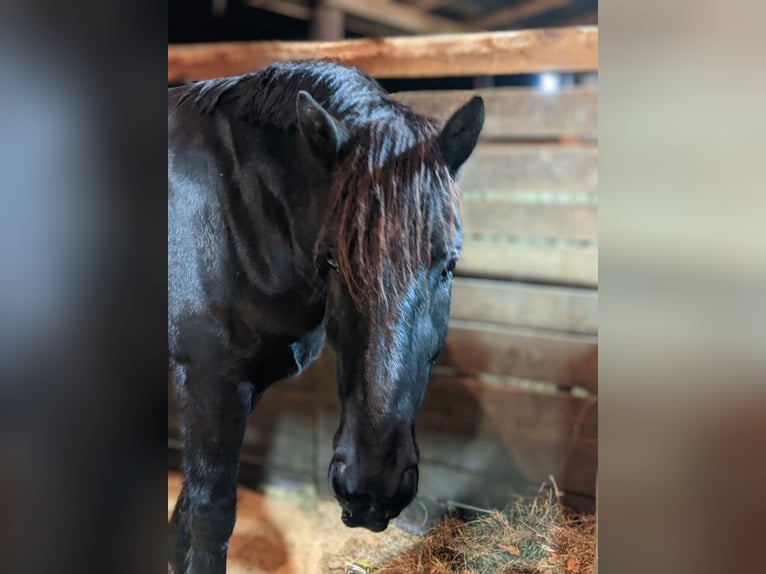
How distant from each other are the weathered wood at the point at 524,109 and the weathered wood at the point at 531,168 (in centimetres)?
3

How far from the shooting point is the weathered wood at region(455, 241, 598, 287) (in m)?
1.07

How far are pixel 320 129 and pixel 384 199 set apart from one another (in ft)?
0.42

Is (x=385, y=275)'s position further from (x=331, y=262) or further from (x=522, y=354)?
(x=522, y=354)

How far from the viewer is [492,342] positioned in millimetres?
1227

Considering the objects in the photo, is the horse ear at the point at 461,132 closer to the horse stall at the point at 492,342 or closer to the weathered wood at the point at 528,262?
the horse stall at the point at 492,342

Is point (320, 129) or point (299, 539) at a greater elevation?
point (320, 129)

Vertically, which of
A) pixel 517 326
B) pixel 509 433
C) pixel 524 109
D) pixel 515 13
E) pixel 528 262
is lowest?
pixel 509 433

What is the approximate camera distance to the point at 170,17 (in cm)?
105

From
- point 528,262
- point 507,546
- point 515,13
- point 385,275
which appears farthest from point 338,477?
point 515,13
